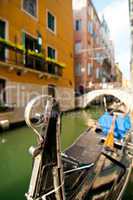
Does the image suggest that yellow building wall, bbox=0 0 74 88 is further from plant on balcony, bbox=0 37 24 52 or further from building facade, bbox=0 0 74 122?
plant on balcony, bbox=0 37 24 52

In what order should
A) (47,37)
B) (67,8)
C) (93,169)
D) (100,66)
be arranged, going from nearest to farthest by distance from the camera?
(93,169) → (47,37) → (67,8) → (100,66)

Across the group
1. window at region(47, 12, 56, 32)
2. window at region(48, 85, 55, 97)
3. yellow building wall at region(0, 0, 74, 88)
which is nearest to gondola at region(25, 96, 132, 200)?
yellow building wall at region(0, 0, 74, 88)

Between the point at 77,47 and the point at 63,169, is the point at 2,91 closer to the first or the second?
the point at 63,169

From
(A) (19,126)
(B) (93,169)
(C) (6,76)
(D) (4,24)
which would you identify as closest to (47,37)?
(D) (4,24)

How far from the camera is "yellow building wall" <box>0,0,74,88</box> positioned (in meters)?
11.5

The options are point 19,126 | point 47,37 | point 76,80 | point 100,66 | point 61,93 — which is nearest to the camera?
point 19,126

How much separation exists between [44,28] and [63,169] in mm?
12338

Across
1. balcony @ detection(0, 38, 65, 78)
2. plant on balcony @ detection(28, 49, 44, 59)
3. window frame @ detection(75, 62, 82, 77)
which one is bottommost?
balcony @ detection(0, 38, 65, 78)

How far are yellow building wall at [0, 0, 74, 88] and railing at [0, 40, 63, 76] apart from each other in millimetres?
501

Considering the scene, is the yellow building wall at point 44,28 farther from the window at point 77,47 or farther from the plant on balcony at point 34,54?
the window at point 77,47

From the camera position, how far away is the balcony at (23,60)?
1060cm

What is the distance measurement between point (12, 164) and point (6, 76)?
6297 millimetres

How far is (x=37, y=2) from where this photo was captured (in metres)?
13.8

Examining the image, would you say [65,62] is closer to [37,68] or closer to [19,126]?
[37,68]
